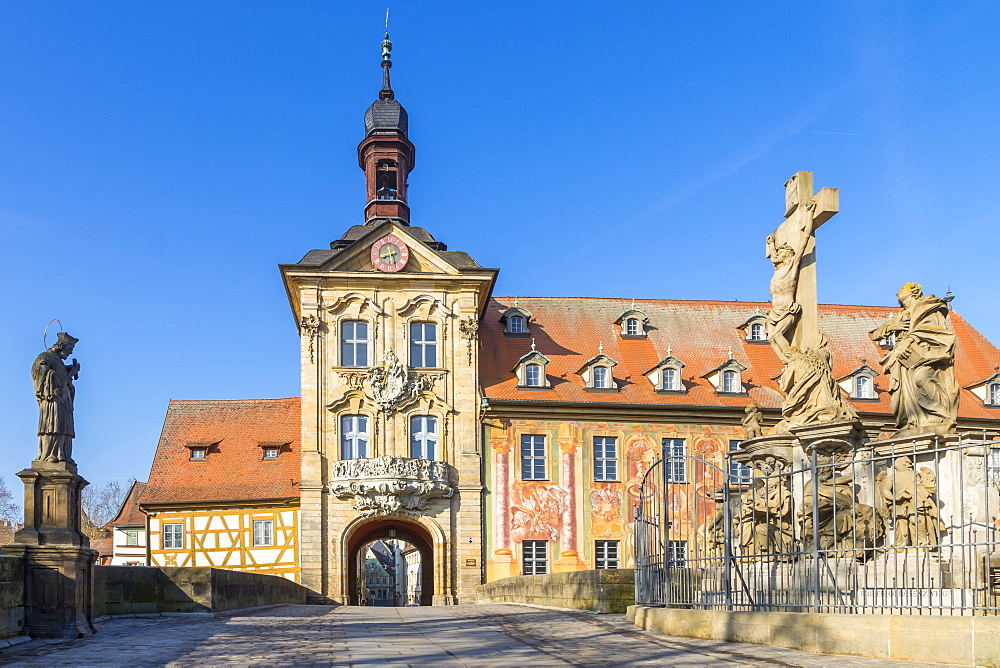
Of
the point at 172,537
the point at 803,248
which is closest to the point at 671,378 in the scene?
the point at 172,537

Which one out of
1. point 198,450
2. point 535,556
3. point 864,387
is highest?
point 864,387

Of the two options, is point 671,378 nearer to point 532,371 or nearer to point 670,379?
point 670,379

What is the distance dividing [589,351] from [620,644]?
28.3m

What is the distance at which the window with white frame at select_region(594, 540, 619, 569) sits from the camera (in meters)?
36.3

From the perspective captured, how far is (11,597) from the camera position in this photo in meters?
13.6

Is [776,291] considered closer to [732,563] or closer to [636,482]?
[732,563]

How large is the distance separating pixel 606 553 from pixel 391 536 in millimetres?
8661

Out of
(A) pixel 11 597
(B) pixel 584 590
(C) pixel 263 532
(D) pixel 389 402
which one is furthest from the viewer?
(C) pixel 263 532

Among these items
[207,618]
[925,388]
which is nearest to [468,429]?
[207,618]

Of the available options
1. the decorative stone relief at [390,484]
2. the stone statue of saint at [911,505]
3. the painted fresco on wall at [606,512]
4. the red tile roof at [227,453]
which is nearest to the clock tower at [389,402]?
the decorative stone relief at [390,484]

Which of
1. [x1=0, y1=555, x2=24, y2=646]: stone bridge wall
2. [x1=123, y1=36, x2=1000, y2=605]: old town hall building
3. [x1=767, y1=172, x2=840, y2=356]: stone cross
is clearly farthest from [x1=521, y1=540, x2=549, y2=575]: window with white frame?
[x1=0, y1=555, x2=24, y2=646]: stone bridge wall

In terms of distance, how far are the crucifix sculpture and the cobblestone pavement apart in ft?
12.3

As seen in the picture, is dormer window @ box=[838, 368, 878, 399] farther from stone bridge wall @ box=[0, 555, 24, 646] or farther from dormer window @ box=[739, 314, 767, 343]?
stone bridge wall @ box=[0, 555, 24, 646]

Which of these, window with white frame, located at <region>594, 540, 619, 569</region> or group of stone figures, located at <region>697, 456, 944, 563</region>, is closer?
group of stone figures, located at <region>697, 456, 944, 563</region>
